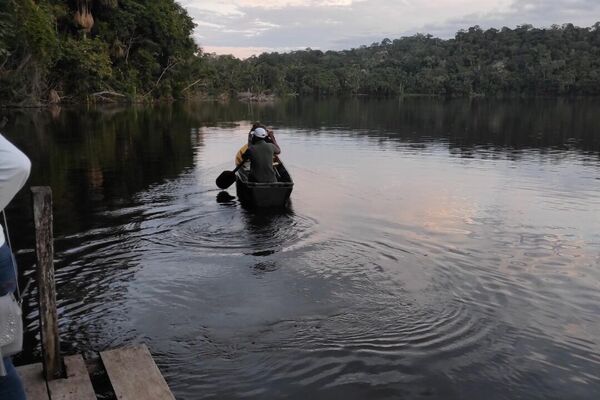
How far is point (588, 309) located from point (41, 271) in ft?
20.7

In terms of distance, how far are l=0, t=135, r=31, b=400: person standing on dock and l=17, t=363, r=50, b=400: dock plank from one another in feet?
2.97

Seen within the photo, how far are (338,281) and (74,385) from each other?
13.1 feet

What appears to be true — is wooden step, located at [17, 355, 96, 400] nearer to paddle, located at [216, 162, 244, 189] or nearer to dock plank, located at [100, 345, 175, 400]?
dock plank, located at [100, 345, 175, 400]

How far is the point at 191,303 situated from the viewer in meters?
6.48

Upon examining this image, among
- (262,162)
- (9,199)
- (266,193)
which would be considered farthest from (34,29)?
(9,199)

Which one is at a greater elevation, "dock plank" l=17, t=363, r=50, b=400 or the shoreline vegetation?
the shoreline vegetation

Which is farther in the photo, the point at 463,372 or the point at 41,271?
the point at 463,372

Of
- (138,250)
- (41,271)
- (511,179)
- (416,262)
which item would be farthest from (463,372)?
(511,179)

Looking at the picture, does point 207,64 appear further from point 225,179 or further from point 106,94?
point 225,179

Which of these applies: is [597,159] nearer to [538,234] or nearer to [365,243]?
[538,234]

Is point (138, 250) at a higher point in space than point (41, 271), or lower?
lower

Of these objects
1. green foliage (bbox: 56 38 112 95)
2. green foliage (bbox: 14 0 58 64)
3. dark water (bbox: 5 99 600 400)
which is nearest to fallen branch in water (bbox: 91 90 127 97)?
green foliage (bbox: 56 38 112 95)

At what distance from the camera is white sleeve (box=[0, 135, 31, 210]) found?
2727 millimetres

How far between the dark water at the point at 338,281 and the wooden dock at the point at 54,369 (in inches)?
27.3
